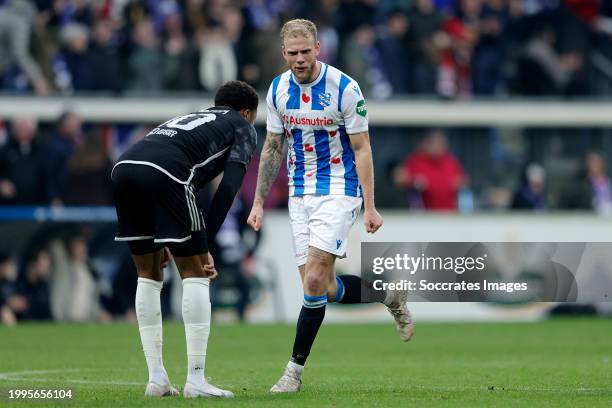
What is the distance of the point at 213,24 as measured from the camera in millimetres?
23031

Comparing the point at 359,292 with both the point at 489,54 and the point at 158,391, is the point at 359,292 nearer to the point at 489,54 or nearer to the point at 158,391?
the point at 158,391

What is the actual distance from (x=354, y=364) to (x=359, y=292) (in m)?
2.64

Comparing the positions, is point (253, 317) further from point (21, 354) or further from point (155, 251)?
point (155, 251)

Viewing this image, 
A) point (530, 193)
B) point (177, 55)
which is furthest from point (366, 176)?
point (177, 55)

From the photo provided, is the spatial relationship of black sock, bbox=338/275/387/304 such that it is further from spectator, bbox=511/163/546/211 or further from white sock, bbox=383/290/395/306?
spectator, bbox=511/163/546/211

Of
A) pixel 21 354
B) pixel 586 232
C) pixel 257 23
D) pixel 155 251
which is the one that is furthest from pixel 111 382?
pixel 257 23

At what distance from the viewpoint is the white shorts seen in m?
9.59

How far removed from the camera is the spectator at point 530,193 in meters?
22.3

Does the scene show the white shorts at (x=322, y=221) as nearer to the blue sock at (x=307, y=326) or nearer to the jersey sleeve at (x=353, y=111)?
the blue sock at (x=307, y=326)

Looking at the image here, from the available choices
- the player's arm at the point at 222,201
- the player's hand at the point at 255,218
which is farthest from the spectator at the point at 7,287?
the player's arm at the point at 222,201

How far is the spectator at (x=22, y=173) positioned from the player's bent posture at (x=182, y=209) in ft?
35.3

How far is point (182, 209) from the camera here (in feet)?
29.2

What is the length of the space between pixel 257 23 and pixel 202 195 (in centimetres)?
489

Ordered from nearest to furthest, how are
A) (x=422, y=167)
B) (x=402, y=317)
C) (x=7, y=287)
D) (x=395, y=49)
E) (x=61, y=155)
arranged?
(x=402, y=317) → (x=7, y=287) → (x=61, y=155) → (x=422, y=167) → (x=395, y=49)
